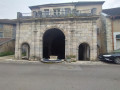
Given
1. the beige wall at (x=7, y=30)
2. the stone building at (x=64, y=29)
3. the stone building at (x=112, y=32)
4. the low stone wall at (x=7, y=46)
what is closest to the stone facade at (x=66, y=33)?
the stone building at (x=64, y=29)

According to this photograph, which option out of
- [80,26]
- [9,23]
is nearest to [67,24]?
[80,26]

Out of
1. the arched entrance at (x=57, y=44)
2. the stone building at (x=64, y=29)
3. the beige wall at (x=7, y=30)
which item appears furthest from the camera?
the beige wall at (x=7, y=30)

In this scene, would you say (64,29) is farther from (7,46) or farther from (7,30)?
(7,30)

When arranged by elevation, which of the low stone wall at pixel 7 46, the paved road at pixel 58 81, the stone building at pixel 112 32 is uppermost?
the stone building at pixel 112 32

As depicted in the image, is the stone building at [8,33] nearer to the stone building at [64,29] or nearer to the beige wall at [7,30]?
the beige wall at [7,30]

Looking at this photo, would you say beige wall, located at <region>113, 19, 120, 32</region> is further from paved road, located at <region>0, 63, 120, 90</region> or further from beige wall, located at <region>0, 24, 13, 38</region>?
beige wall, located at <region>0, 24, 13, 38</region>

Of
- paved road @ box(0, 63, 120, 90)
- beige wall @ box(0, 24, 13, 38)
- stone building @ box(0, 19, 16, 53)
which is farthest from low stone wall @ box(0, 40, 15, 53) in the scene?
paved road @ box(0, 63, 120, 90)

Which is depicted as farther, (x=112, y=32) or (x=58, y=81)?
(x=112, y=32)

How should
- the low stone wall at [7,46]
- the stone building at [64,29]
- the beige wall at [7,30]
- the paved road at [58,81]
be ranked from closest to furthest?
the paved road at [58,81], the stone building at [64,29], the low stone wall at [7,46], the beige wall at [7,30]

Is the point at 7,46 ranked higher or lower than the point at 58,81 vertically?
higher

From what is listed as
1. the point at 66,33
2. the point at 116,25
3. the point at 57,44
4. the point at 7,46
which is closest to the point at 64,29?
the point at 66,33

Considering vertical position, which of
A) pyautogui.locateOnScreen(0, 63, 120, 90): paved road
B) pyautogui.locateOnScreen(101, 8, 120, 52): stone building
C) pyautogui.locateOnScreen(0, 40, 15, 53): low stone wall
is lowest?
pyautogui.locateOnScreen(0, 63, 120, 90): paved road

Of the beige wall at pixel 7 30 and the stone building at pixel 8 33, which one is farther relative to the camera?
the beige wall at pixel 7 30

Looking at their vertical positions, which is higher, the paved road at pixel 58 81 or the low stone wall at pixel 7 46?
the low stone wall at pixel 7 46
